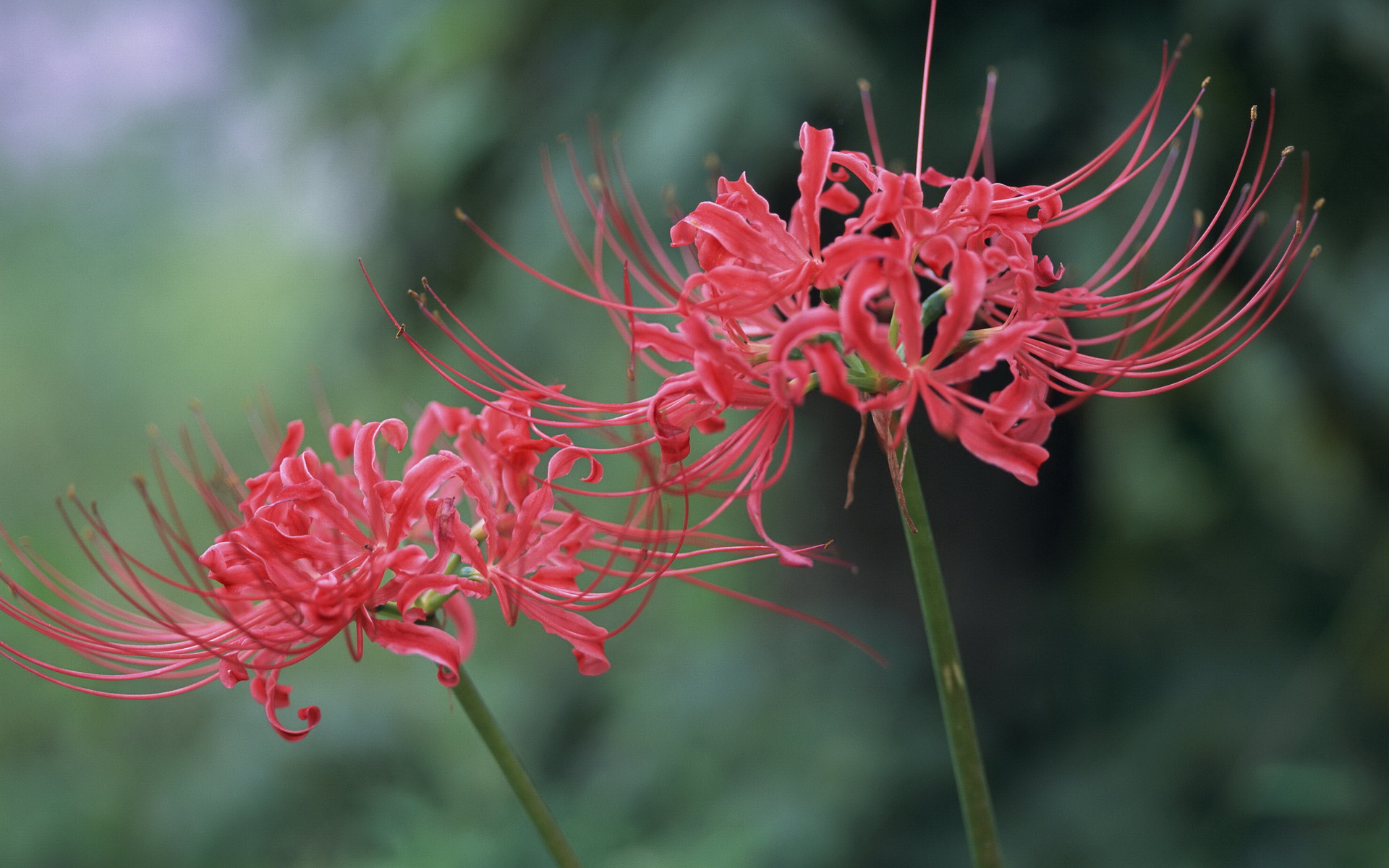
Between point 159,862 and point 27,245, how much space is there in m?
4.13

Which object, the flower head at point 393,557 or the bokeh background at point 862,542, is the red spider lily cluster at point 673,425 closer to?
the flower head at point 393,557

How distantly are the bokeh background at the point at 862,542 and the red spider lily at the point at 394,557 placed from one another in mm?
1246

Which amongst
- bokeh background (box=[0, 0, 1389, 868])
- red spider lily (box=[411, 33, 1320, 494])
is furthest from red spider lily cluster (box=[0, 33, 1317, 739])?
bokeh background (box=[0, 0, 1389, 868])

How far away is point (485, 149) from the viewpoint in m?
2.65

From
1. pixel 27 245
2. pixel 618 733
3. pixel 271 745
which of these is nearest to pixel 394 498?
pixel 618 733

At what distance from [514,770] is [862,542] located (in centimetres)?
212

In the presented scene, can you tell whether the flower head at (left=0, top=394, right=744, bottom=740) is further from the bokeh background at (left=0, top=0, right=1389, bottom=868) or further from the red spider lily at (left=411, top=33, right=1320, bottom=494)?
the bokeh background at (left=0, top=0, right=1389, bottom=868)

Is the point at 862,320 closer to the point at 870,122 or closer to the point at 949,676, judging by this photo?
the point at 949,676

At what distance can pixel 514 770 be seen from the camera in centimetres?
92

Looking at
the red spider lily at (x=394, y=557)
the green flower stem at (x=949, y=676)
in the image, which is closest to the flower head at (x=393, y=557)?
the red spider lily at (x=394, y=557)

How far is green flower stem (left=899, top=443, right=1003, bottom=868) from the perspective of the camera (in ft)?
2.93

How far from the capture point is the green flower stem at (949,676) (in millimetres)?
894

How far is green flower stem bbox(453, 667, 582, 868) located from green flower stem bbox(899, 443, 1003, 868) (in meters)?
0.34

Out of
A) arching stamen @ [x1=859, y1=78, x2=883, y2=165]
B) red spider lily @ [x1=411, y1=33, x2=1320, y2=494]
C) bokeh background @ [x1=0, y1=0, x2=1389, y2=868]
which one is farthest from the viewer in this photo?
bokeh background @ [x1=0, y1=0, x2=1389, y2=868]
